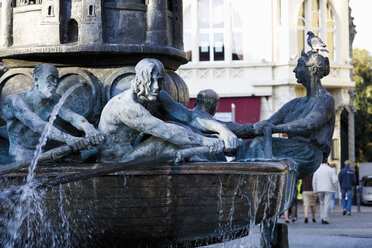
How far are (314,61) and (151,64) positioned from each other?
2.47 meters

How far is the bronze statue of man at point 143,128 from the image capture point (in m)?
6.12

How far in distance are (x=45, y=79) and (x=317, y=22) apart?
29.1m

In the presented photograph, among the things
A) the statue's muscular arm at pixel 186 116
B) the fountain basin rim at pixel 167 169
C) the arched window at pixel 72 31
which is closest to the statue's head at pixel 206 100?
the statue's muscular arm at pixel 186 116

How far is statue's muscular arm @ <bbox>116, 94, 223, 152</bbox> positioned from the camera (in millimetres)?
6152

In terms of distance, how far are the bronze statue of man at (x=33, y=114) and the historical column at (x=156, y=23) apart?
47.0 inches

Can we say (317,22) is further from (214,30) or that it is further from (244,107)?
(244,107)

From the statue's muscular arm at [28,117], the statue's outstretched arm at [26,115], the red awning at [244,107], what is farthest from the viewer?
the red awning at [244,107]

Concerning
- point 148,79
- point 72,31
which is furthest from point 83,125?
point 72,31

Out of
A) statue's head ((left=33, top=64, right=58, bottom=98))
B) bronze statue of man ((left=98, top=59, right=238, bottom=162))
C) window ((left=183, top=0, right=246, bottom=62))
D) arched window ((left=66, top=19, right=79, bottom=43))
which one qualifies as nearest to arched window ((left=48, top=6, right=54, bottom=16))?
arched window ((left=66, top=19, right=79, bottom=43))

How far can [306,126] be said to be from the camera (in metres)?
7.58

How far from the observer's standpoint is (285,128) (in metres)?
7.59

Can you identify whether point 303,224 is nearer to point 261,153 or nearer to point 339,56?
point 261,153

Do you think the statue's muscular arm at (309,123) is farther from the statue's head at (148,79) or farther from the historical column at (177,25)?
the statue's head at (148,79)

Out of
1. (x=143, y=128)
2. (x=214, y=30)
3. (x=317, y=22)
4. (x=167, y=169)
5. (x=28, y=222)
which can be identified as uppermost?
(x=317, y=22)
